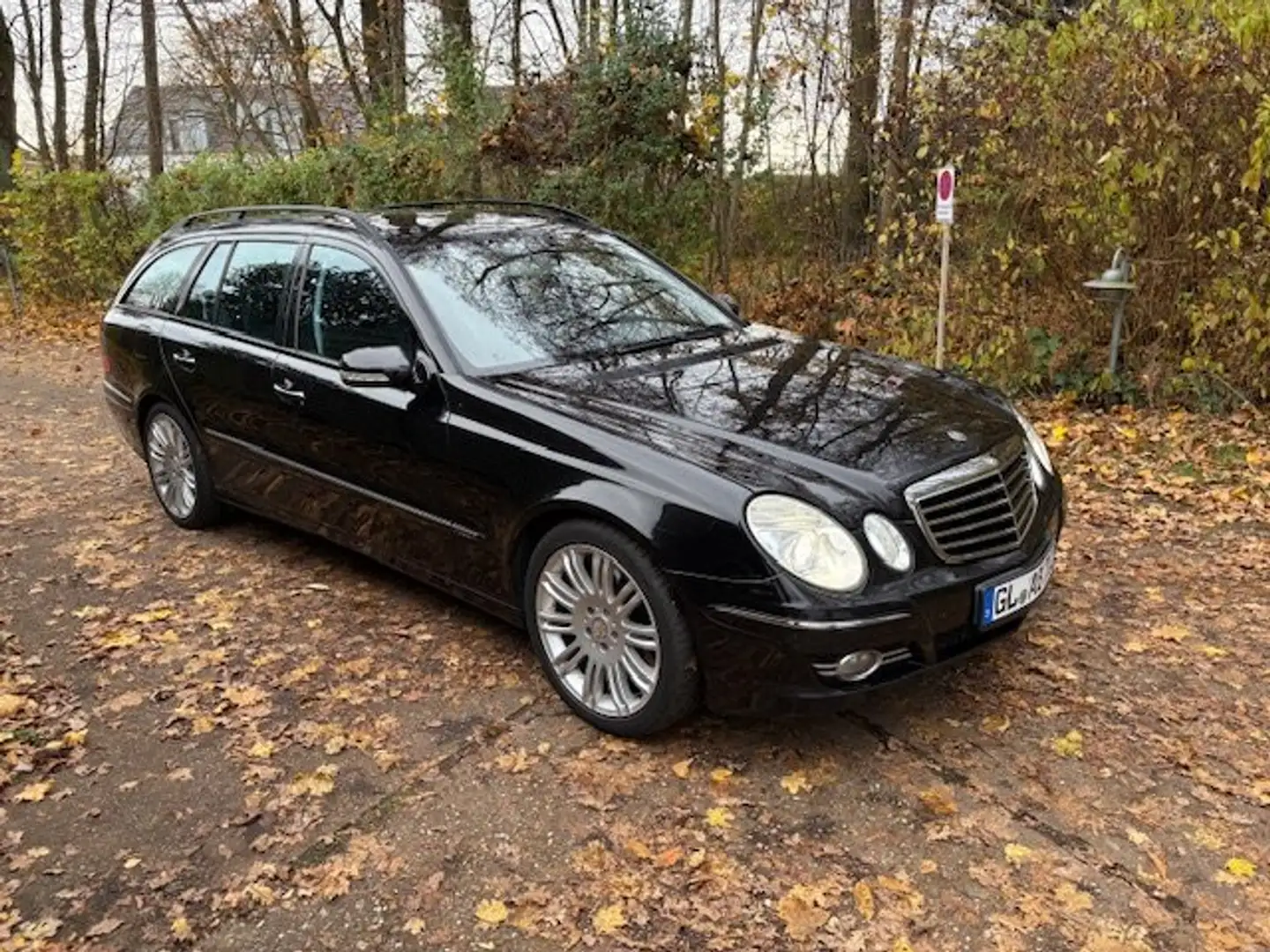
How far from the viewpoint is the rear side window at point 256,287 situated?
4.88 meters

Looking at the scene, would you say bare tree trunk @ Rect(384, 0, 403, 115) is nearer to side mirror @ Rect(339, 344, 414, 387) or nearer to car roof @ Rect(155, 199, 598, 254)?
car roof @ Rect(155, 199, 598, 254)

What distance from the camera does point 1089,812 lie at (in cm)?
314

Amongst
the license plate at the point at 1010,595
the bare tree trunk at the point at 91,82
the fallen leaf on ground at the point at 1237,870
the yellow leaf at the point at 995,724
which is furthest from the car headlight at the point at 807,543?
the bare tree trunk at the point at 91,82

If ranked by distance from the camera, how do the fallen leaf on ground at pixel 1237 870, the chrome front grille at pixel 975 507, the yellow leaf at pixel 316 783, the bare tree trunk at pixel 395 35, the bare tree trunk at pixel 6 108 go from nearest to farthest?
the fallen leaf on ground at pixel 1237 870, the chrome front grille at pixel 975 507, the yellow leaf at pixel 316 783, the bare tree trunk at pixel 395 35, the bare tree trunk at pixel 6 108

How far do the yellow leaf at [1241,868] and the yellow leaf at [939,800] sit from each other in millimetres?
715

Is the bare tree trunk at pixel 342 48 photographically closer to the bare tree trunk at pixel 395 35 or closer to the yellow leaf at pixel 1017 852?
the bare tree trunk at pixel 395 35

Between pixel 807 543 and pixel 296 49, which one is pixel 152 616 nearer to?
pixel 807 543

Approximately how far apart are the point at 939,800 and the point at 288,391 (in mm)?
3089

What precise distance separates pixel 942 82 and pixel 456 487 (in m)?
6.03

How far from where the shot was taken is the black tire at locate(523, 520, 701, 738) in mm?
3301

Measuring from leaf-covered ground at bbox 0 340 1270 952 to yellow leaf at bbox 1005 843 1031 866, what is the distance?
2 centimetres

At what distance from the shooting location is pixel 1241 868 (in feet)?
9.49

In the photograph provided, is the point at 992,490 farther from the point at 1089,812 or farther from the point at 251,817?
the point at 251,817

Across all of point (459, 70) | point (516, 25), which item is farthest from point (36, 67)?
point (459, 70)
